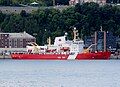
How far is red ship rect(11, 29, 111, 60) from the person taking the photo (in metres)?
113

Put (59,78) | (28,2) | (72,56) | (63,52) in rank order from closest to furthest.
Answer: (59,78) < (72,56) < (63,52) < (28,2)

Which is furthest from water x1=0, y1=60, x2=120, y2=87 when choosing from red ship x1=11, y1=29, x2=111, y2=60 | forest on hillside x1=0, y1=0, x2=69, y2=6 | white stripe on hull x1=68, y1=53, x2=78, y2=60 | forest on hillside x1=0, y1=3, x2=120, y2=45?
forest on hillside x1=0, y1=0, x2=69, y2=6

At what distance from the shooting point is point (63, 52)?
114938 millimetres

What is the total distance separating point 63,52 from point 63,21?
18.3 m

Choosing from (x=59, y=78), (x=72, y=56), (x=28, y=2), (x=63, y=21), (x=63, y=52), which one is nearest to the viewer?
(x=59, y=78)

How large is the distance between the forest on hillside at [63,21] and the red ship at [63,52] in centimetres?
824

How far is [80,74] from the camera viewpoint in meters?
74.7

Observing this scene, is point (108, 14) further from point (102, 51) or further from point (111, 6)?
point (102, 51)

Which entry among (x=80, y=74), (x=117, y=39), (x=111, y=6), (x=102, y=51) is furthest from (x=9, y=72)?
(x=111, y=6)

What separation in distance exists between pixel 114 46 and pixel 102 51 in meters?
6.91

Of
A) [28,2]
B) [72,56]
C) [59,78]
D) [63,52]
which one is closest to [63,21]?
[63,52]

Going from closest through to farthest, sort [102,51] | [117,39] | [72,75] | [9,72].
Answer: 1. [72,75]
2. [9,72]
3. [102,51]
4. [117,39]

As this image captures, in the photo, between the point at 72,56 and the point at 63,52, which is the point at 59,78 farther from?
the point at 63,52

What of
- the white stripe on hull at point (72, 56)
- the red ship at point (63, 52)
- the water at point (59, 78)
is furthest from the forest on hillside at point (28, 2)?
the water at point (59, 78)
